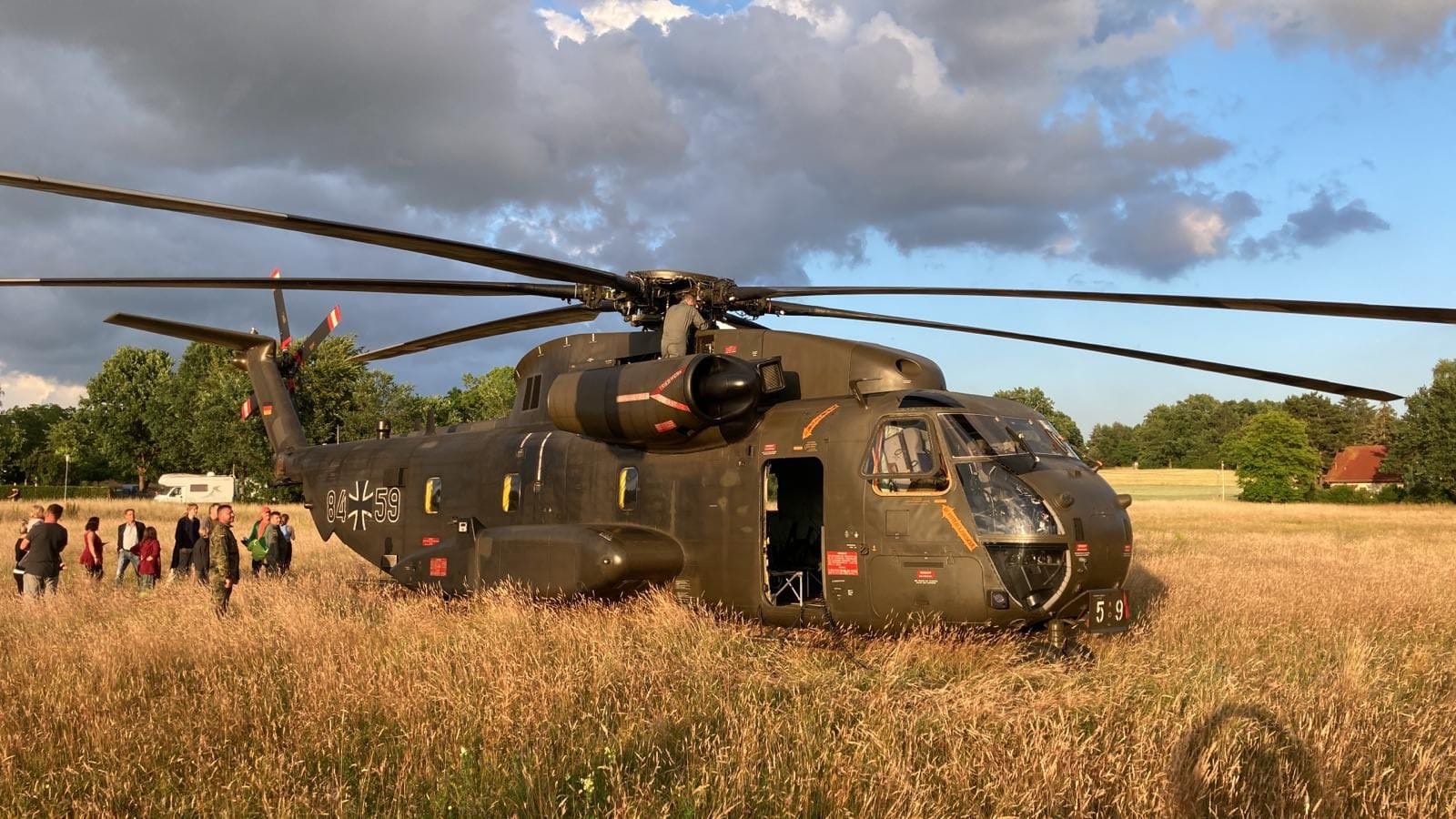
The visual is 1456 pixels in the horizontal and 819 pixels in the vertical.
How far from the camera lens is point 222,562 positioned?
11.4 meters

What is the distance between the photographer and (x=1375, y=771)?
5266mm

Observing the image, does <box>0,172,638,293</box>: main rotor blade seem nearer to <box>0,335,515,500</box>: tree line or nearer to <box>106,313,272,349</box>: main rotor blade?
<box>106,313,272,349</box>: main rotor blade

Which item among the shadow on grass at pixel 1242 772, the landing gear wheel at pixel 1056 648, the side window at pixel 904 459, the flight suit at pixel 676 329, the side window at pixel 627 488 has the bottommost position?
the shadow on grass at pixel 1242 772

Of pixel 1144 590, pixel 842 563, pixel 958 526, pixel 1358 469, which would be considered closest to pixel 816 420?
pixel 842 563

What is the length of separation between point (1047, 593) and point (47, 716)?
7410 millimetres

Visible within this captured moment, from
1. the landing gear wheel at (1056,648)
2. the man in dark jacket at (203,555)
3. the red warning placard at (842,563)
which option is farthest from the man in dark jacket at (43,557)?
the landing gear wheel at (1056,648)

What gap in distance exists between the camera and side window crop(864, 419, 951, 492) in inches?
335

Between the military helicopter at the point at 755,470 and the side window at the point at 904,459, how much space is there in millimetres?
20

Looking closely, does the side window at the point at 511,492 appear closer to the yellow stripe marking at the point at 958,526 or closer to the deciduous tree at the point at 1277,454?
the yellow stripe marking at the point at 958,526

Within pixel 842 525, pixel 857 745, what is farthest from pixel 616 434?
pixel 857 745

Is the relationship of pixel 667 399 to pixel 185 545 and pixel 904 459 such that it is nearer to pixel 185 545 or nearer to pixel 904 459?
pixel 904 459

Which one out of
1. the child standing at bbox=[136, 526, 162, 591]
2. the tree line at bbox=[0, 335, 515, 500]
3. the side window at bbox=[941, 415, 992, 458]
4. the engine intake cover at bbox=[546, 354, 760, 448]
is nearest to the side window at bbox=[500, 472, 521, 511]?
the engine intake cover at bbox=[546, 354, 760, 448]

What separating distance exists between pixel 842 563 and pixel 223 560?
7.43 metres

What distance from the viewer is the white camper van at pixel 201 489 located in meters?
50.0
